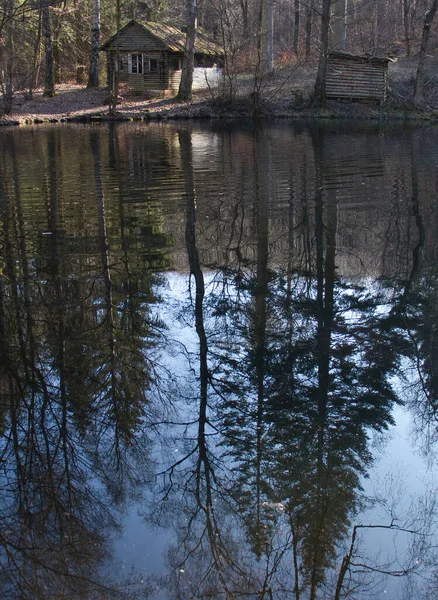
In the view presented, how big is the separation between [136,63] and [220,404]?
146 ft

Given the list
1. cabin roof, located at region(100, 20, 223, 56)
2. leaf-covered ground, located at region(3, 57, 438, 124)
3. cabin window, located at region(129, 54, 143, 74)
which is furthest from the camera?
cabin window, located at region(129, 54, 143, 74)

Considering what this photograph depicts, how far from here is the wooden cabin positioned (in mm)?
45291

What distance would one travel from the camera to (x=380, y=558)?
3697mm

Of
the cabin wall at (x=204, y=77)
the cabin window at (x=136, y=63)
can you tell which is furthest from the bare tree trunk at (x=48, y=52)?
the cabin wall at (x=204, y=77)

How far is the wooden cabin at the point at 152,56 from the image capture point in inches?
1783

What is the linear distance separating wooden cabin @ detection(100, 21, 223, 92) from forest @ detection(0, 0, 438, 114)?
1.48 meters

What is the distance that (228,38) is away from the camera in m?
37.5

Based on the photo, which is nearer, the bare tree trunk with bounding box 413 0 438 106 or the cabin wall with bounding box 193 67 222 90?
the bare tree trunk with bounding box 413 0 438 106

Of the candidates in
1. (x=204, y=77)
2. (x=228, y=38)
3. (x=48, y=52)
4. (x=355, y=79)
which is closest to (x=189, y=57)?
(x=228, y=38)

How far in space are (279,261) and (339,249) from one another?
1045mm

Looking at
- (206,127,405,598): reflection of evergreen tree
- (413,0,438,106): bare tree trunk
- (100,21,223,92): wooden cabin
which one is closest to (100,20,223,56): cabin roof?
(100,21,223,92): wooden cabin

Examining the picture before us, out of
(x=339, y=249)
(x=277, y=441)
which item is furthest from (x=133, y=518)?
(x=339, y=249)

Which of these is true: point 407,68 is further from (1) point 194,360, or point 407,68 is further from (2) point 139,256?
(1) point 194,360

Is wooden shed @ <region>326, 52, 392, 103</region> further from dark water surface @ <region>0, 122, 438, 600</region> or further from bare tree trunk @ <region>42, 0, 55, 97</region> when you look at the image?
dark water surface @ <region>0, 122, 438, 600</region>
